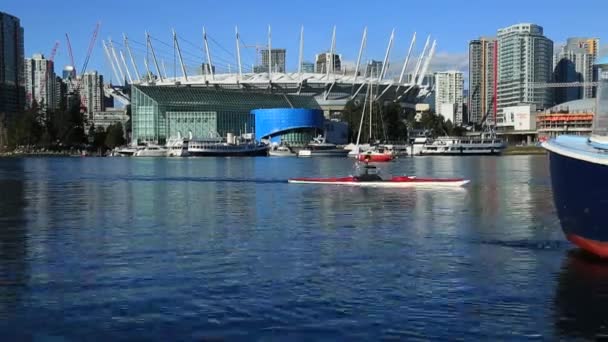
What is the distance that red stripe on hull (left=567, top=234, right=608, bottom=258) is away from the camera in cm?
2389

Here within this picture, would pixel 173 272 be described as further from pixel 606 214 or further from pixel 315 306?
pixel 606 214

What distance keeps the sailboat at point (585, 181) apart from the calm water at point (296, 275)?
107 cm

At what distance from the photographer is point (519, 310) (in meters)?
18.5

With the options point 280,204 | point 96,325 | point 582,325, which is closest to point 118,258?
point 96,325

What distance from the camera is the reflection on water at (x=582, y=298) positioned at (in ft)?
55.3

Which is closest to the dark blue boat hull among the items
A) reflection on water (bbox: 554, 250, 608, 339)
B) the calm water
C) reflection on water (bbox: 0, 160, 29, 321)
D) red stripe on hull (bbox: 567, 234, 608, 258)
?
red stripe on hull (bbox: 567, 234, 608, 258)

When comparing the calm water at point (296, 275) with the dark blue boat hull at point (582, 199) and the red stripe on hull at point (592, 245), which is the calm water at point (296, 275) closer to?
the red stripe on hull at point (592, 245)

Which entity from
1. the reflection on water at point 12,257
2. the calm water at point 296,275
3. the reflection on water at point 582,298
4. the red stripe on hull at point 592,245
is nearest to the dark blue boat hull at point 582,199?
the red stripe on hull at point 592,245

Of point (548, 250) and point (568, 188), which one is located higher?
point (568, 188)

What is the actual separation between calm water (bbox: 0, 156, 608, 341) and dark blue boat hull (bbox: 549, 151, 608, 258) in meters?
0.94

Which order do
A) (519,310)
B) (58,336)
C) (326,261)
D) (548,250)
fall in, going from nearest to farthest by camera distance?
1. (58,336)
2. (519,310)
3. (326,261)
4. (548,250)

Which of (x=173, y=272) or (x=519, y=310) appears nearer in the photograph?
(x=519, y=310)

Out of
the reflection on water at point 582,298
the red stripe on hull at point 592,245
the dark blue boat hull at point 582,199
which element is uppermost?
the dark blue boat hull at point 582,199

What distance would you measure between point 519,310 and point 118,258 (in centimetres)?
1435
